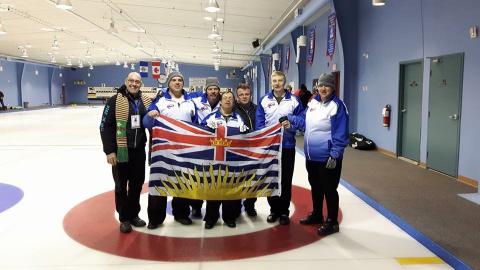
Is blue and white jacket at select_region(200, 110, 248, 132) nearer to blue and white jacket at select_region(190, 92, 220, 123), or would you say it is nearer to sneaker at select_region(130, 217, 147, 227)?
blue and white jacket at select_region(190, 92, 220, 123)

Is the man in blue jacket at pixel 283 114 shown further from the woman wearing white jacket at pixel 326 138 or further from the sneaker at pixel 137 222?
the sneaker at pixel 137 222

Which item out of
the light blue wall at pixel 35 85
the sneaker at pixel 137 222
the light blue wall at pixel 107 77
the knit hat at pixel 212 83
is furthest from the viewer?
the light blue wall at pixel 107 77

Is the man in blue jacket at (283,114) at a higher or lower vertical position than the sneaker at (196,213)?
higher

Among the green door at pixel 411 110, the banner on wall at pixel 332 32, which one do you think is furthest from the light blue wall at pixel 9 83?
the green door at pixel 411 110

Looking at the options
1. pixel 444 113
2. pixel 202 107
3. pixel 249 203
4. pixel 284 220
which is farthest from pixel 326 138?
pixel 444 113

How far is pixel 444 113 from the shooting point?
670cm

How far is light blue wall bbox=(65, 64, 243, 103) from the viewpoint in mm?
40125

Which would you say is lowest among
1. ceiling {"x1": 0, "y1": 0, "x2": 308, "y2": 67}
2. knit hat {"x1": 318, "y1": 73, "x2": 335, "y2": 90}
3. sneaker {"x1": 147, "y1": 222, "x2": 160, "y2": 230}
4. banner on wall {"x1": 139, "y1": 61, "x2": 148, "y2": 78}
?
sneaker {"x1": 147, "y1": 222, "x2": 160, "y2": 230}

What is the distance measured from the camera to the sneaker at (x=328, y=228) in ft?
13.3

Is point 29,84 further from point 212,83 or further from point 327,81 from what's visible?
point 327,81

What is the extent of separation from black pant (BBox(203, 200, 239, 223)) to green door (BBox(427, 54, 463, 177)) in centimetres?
409

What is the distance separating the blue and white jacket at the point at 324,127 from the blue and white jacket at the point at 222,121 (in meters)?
0.52

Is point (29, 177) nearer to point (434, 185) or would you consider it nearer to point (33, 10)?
point (434, 185)

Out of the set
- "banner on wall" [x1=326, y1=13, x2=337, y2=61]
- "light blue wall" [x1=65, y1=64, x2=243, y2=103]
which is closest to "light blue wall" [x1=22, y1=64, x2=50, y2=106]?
"light blue wall" [x1=65, y1=64, x2=243, y2=103]
